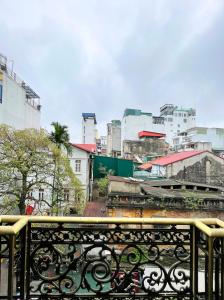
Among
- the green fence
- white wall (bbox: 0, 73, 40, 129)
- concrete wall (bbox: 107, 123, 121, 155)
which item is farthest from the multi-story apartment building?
white wall (bbox: 0, 73, 40, 129)

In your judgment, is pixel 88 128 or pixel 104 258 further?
pixel 88 128

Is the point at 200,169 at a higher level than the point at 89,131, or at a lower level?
lower

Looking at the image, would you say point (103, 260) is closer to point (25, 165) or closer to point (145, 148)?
point (25, 165)

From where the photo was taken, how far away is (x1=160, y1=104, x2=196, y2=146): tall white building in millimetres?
45219

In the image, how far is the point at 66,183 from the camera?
13.4 m

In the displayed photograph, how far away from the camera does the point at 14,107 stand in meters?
18.3

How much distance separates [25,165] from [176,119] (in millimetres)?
37490

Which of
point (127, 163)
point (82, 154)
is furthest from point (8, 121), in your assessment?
point (127, 163)

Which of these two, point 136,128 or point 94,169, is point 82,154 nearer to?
point 94,169

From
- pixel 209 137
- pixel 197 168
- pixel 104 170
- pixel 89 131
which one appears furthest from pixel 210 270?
pixel 209 137

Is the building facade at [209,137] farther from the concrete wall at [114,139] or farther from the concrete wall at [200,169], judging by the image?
the concrete wall at [200,169]

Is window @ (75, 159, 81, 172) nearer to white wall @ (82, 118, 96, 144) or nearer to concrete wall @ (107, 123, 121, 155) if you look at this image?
white wall @ (82, 118, 96, 144)

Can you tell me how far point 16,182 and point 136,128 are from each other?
26956mm

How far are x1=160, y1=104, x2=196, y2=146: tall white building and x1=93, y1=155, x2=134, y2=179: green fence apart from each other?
21735 millimetres
